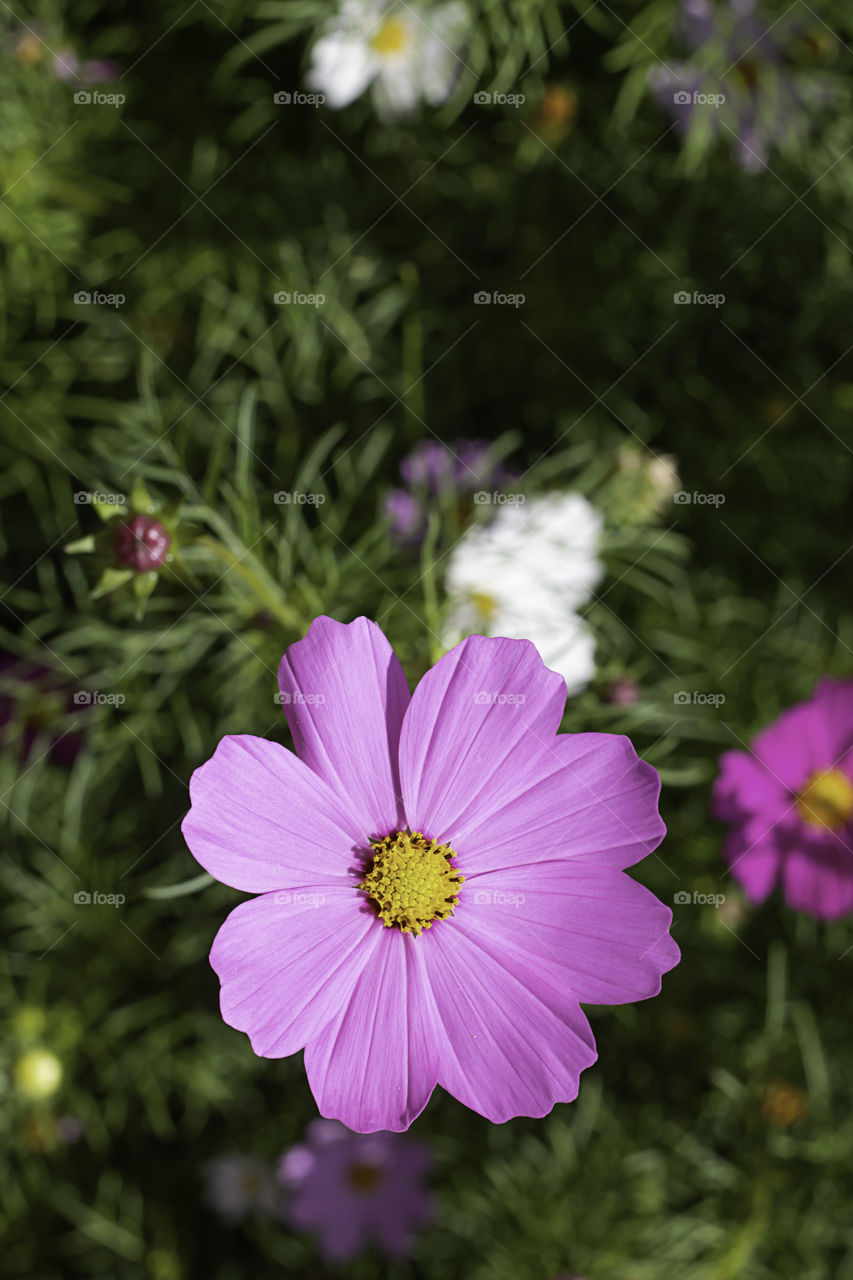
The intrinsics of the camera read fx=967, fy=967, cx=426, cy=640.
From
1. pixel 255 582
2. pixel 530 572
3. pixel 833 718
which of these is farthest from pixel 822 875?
pixel 255 582

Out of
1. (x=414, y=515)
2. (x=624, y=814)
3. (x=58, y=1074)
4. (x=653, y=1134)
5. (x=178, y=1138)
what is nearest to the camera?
(x=624, y=814)

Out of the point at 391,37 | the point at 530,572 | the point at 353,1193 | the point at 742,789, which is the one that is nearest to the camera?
the point at 742,789

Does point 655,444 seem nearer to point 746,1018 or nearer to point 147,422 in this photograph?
point 147,422

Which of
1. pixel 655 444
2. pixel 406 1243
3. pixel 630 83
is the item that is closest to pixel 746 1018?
pixel 406 1243

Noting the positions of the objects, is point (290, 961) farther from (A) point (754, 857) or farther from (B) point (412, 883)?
(A) point (754, 857)

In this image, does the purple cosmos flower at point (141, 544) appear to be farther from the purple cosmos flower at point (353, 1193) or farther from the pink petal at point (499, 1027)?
the purple cosmos flower at point (353, 1193)

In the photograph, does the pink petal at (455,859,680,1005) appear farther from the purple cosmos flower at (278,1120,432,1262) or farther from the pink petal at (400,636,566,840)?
the purple cosmos flower at (278,1120,432,1262)
